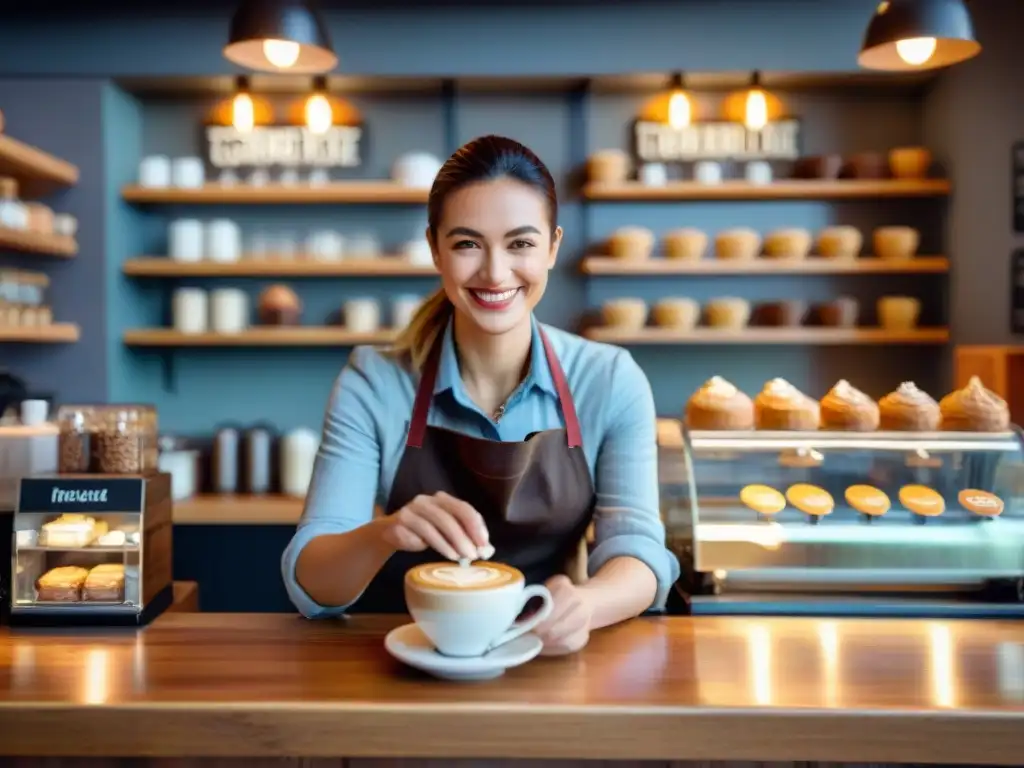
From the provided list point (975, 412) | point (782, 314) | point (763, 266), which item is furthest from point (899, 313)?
point (975, 412)

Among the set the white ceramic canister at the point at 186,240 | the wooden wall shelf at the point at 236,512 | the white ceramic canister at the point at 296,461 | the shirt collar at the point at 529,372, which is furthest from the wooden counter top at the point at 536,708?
the white ceramic canister at the point at 186,240

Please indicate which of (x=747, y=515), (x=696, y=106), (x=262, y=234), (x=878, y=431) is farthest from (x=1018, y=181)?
(x=262, y=234)

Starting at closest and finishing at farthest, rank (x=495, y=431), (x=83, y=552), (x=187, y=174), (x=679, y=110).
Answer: (x=83, y=552) → (x=495, y=431) → (x=679, y=110) → (x=187, y=174)

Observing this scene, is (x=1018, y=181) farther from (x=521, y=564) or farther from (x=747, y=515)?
(x=521, y=564)

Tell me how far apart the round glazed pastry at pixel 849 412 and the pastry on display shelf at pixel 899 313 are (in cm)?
208

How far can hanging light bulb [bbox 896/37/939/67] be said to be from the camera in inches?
95.1

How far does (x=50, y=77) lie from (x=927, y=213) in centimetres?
376

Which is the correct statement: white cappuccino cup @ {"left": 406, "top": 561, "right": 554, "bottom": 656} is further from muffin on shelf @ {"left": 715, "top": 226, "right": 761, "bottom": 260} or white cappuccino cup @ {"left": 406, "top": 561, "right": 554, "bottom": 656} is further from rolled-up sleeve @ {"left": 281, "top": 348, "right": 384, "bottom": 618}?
muffin on shelf @ {"left": 715, "top": 226, "right": 761, "bottom": 260}

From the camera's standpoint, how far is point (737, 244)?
12.2 ft

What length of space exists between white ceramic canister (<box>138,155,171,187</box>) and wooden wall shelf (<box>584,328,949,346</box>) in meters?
1.91

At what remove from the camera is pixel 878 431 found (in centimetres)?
176

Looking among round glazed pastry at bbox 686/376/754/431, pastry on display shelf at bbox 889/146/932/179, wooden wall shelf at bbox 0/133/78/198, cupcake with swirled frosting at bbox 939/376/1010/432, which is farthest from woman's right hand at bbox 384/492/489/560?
pastry on display shelf at bbox 889/146/932/179

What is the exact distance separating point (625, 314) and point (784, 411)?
1930 mm

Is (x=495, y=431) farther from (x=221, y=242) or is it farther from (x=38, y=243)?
(x=221, y=242)
